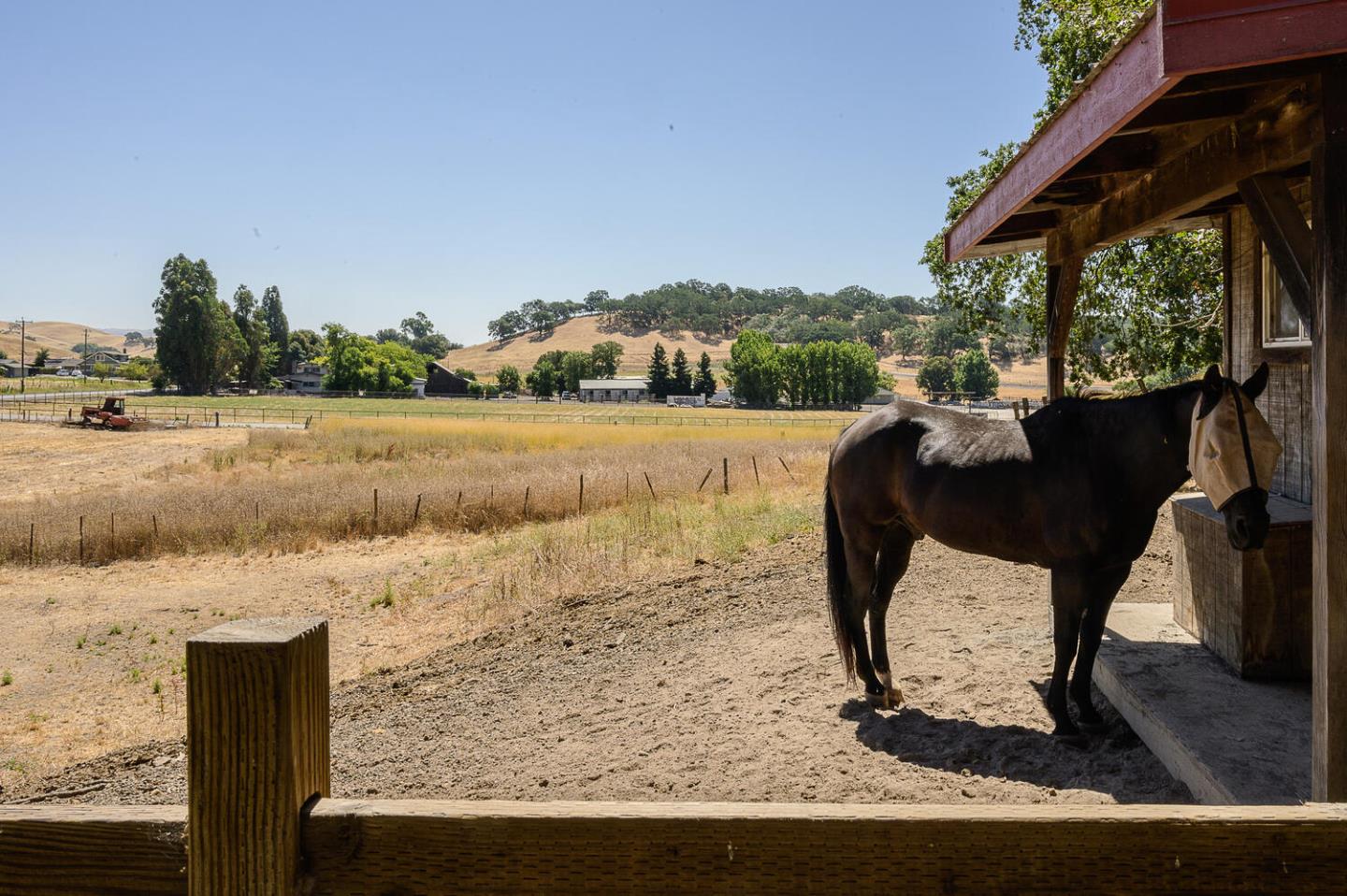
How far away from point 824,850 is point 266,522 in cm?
2053

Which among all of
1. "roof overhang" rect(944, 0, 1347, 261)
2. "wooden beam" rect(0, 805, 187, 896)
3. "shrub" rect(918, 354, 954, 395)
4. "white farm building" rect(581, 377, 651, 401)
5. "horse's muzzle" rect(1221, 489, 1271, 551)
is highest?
"shrub" rect(918, 354, 954, 395)

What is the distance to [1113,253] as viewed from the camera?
1445 cm

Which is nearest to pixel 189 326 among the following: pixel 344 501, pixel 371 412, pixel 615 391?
pixel 371 412

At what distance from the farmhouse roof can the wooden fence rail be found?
127767mm

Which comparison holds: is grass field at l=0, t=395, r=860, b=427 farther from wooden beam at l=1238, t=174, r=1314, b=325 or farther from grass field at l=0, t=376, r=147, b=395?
wooden beam at l=1238, t=174, r=1314, b=325

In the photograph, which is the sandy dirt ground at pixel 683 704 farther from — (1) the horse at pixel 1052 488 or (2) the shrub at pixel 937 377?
(2) the shrub at pixel 937 377

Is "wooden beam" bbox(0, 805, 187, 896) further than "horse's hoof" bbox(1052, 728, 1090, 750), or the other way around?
"horse's hoof" bbox(1052, 728, 1090, 750)

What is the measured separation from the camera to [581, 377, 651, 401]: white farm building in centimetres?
12738

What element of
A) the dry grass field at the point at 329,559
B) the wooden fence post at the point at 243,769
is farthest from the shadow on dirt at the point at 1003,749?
the dry grass field at the point at 329,559

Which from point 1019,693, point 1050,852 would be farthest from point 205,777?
point 1019,693

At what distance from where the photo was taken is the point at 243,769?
143 cm

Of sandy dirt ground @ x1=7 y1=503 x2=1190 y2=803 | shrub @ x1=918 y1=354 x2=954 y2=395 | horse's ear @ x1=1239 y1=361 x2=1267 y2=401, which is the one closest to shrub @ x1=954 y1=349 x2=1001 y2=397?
shrub @ x1=918 y1=354 x2=954 y2=395

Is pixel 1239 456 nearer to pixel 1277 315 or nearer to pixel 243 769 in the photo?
pixel 1277 315

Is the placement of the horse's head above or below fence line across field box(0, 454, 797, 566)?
above
